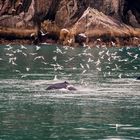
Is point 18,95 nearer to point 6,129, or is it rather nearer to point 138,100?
point 138,100

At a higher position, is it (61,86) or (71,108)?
(71,108)

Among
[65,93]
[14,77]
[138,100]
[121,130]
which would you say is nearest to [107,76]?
[14,77]

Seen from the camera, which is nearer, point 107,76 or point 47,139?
point 47,139

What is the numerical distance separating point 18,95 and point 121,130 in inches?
1300

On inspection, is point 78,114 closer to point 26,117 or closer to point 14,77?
point 26,117

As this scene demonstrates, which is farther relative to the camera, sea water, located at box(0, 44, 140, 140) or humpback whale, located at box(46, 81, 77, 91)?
humpback whale, located at box(46, 81, 77, 91)

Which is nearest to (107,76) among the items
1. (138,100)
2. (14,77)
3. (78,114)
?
(14,77)

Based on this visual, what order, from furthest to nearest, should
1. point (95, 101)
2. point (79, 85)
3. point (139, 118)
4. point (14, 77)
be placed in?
point (14, 77) < point (79, 85) < point (95, 101) < point (139, 118)

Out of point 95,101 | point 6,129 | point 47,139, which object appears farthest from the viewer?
point 95,101

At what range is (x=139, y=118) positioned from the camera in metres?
82.1

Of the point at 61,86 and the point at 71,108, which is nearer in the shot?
the point at 71,108

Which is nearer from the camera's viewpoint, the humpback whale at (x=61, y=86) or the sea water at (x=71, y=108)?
the sea water at (x=71, y=108)

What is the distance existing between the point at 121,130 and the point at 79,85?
157 feet

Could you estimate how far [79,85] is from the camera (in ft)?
398
